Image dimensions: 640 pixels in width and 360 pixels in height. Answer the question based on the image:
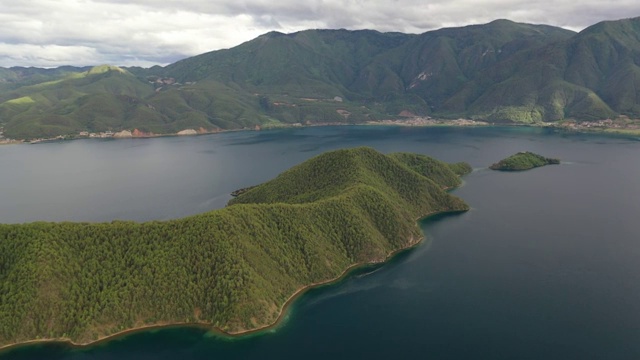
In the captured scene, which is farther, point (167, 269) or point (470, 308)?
point (470, 308)

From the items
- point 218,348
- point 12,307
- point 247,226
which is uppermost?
point 247,226

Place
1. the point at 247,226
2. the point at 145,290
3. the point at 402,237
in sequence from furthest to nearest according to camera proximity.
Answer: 1. the point at 402,237
2. the point at 247,226
3. the point at 145,290

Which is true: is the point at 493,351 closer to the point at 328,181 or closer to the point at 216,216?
the point at 216,216

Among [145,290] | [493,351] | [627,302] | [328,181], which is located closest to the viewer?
[493,351]

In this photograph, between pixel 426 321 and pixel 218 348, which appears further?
pixel 426 321

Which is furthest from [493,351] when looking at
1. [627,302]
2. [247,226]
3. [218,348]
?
[247,226]

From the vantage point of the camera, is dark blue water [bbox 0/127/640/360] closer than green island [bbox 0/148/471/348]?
Yes

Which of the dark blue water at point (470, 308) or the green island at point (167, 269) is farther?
the green island at point (167, 269)

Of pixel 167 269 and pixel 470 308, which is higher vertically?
pixel 167 269
